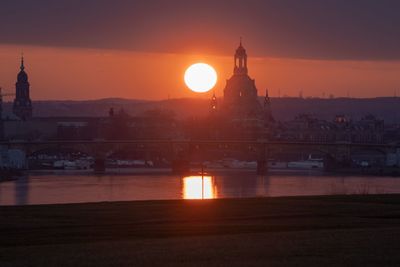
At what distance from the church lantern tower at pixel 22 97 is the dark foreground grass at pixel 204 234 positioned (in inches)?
4670

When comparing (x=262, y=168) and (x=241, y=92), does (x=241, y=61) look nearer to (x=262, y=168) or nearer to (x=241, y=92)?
(x=241, y=92)

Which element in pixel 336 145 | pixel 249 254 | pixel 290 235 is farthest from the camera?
pixel 336 145

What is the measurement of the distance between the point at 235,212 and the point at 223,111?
126512mm

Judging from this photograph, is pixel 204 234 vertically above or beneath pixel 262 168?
above

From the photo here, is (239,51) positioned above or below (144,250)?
Result: above

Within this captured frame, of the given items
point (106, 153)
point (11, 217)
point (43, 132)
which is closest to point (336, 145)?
point (106, 153)

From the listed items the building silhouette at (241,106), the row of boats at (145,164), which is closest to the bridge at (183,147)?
the row of boats at (145,164)

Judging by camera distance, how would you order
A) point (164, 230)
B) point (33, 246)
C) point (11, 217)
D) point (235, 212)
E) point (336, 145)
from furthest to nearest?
point (336, 145) < point (235, 212) < point (11, 217) < point (164, 230) < point (33, 246)

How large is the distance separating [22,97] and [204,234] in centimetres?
12969

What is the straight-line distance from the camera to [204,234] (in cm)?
1628

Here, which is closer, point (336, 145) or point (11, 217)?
point (11, 217)

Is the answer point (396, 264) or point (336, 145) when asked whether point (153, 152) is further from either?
point (396, 264)

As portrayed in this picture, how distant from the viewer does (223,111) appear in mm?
147125

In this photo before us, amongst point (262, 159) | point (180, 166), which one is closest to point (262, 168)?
point (262, 159)
